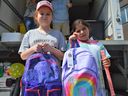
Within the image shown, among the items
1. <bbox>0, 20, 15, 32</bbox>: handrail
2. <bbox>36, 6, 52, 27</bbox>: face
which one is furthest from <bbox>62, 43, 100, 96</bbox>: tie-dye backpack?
<bbox>0, 20, 15, 32</bbox>: handrail

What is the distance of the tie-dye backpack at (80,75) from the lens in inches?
109

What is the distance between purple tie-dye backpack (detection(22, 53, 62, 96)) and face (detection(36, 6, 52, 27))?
0.37m

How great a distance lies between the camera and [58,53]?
9.92ft

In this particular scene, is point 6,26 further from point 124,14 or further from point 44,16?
point 124,14

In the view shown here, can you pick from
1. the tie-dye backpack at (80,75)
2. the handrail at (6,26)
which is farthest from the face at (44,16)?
the handrail at (6,26)

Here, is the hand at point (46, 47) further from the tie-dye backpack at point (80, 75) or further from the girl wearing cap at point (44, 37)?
the tie-dye backpack at point (80, 75)

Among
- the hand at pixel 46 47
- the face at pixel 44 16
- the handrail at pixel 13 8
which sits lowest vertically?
the hand at pixel 46 47

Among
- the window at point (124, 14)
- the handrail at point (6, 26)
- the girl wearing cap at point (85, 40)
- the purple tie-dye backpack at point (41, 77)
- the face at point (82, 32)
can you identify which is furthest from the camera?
the window at point (124, 14)

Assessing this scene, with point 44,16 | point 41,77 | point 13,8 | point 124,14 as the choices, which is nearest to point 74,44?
point 44,16

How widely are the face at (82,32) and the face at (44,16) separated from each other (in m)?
0.31

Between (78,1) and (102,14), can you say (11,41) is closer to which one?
(102,14)

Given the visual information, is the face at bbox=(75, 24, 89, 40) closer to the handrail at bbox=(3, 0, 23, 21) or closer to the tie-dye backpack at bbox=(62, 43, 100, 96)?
the tie-dye backpack at bbox=(62, 43, 100, 96)

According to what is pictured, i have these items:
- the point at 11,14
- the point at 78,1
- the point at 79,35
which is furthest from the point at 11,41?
the point at 78,1

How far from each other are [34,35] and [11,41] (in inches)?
42.4
